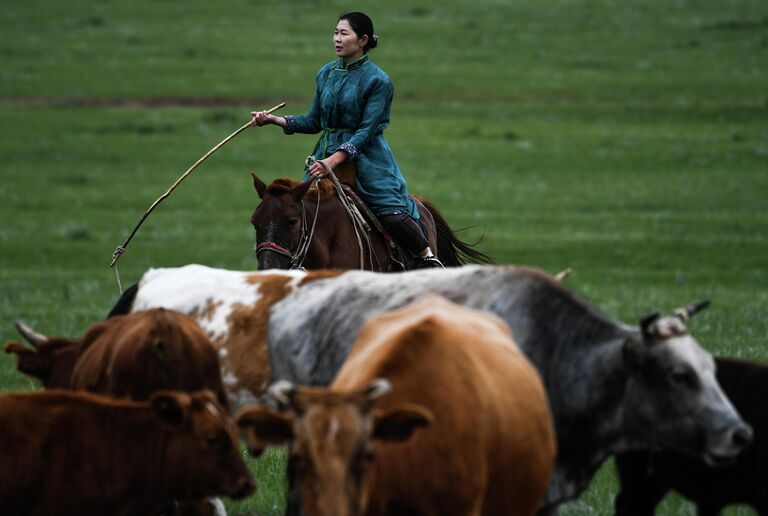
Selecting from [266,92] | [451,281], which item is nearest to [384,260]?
[451,281]

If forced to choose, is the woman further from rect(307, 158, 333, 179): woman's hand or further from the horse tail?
the horse tail

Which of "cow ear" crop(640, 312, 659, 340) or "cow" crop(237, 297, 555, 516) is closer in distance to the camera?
"cow" crop(237, 297, 555, 516)

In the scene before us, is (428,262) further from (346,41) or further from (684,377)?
(684,377)

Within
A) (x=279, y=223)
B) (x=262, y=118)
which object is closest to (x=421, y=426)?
(x=279, y=223)

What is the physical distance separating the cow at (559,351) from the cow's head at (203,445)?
0.92 metres

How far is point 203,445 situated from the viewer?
688 centimetres

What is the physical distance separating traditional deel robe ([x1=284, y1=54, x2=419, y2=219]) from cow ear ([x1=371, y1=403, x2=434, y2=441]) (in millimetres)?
6236

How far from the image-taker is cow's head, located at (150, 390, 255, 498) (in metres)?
6.84

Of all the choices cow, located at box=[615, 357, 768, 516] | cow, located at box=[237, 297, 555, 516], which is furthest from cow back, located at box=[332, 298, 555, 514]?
cow, located at box=[615, 357, 768, 516]

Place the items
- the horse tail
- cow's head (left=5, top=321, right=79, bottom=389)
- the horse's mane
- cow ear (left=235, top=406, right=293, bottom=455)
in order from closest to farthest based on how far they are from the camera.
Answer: cow ear (left=235, top=406, right=293, bottom=455)
cow's head (left=5, top=321, right=79, bottom=389)
the horse's mane
the horse tail

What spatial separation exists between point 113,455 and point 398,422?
191cm

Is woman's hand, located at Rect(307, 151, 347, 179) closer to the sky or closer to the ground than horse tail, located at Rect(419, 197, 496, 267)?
closer to the sky

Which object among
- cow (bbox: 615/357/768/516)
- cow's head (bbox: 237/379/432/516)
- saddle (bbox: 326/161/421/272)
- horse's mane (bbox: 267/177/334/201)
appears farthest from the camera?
saddle (bbox: 326/161/421/272)

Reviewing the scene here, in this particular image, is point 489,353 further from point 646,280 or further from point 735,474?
point 646,280
